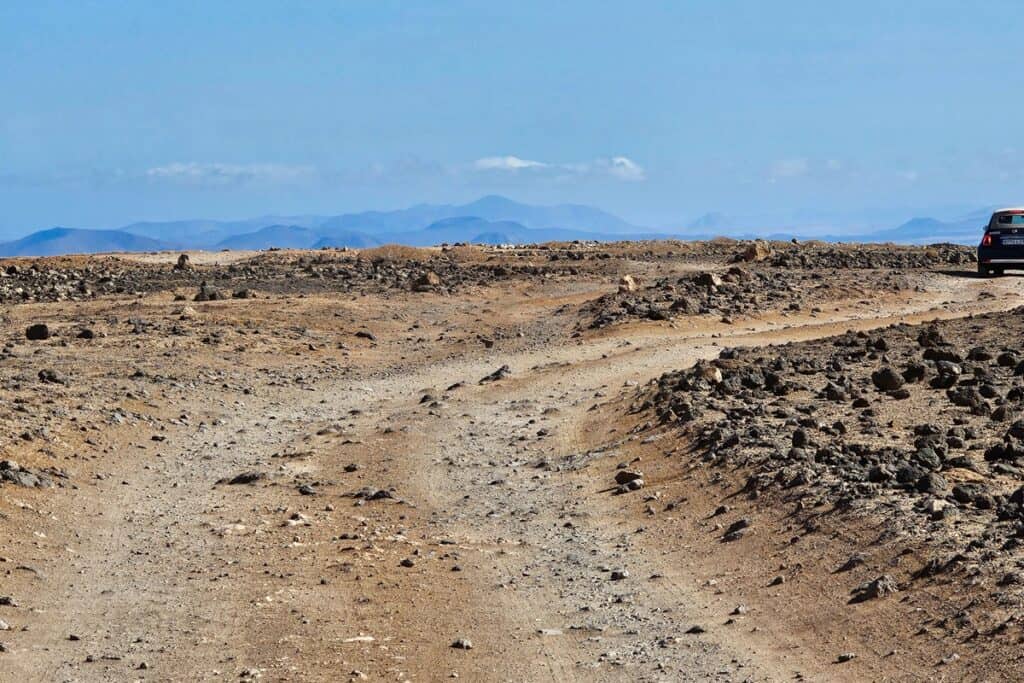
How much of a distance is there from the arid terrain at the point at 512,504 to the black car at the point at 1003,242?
13307 mm

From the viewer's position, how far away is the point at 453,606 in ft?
34.0

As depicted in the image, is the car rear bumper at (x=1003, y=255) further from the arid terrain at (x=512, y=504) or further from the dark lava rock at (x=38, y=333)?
the dark lava rock at (x=38, y=333)

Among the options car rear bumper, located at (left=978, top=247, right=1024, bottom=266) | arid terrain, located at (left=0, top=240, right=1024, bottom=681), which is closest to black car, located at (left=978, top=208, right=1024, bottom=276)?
car rear bumper, located at (left=978, top=247, right=1024, bottom=266)

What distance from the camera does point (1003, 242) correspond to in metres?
38.0

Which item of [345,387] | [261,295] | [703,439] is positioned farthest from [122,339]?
[703,439]

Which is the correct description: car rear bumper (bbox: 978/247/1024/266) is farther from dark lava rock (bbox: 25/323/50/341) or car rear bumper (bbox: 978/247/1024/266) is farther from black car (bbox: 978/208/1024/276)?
dark lava rock (bbox: 25/323/50/341)

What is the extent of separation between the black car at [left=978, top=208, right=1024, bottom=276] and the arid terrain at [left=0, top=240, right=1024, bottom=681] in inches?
524

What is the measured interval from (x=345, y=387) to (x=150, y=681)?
46.6ft

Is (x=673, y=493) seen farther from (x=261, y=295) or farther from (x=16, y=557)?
(x=261, y=295)

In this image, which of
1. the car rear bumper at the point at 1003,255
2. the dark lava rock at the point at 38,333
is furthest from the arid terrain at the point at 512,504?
the car rear bumper at the point at 1003,255

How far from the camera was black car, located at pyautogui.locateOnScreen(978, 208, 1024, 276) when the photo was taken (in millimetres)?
37969

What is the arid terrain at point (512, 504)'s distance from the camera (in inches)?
359

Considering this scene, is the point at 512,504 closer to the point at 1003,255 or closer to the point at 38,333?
the point at 38,333

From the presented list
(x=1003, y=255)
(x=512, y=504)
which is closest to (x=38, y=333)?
(x=512, y=504)
